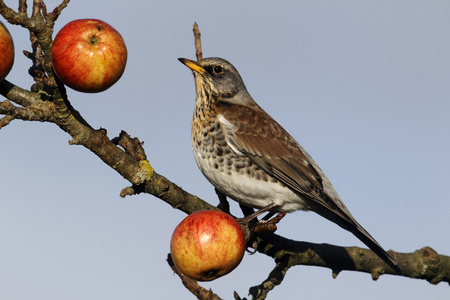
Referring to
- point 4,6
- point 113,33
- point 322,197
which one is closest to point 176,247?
point 113,33

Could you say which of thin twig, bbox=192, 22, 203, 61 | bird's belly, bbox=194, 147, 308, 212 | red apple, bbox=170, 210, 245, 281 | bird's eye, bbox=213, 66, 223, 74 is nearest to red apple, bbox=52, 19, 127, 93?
red apple, bbox=170, 210, 245, 281

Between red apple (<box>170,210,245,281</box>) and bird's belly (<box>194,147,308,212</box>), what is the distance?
60.6 inches

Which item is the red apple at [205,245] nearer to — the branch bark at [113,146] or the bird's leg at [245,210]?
the branch bark at [113,146]

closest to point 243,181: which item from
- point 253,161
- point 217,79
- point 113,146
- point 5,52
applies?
point 253,161

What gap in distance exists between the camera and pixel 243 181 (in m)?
5.41

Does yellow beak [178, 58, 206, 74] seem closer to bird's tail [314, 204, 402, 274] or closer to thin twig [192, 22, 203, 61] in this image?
thin twig [192, 22, 203, 61]

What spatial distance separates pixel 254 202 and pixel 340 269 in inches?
40.1

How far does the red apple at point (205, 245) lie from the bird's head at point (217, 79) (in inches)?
99.0

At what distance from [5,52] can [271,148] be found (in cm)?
290

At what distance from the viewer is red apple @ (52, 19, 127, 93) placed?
3.57 meters

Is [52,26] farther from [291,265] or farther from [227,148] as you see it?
[291,265]

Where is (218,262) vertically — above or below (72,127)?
below

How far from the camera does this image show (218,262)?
376 centimetres

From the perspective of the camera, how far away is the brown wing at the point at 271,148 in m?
5.63
